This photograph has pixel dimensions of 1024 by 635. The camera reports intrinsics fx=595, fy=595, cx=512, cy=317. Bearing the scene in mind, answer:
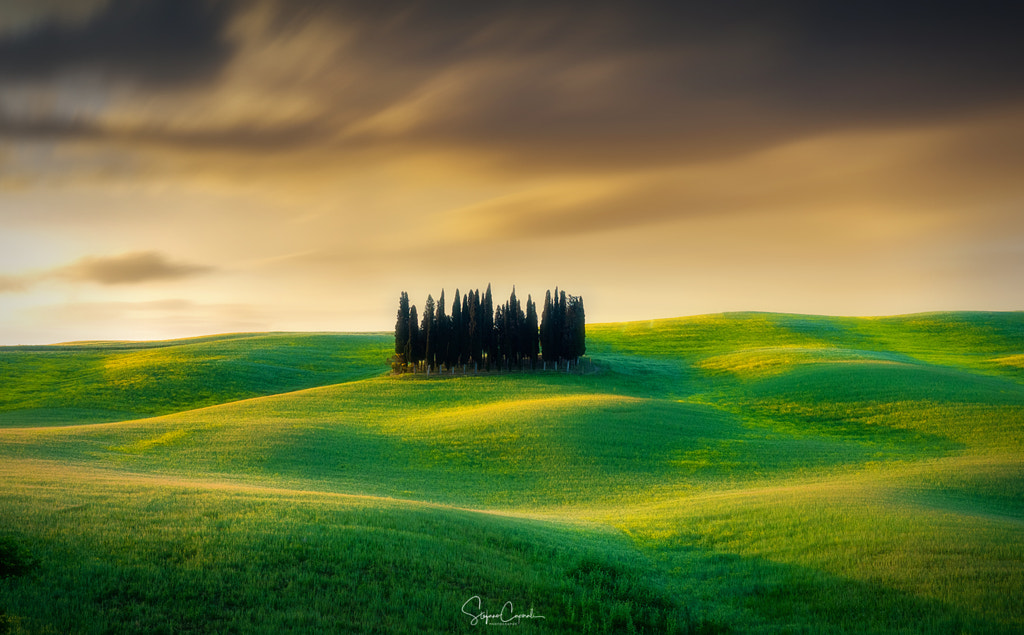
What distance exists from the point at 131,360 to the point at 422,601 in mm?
91215

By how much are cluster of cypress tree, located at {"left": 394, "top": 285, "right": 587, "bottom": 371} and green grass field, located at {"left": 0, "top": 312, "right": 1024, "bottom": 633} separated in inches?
276

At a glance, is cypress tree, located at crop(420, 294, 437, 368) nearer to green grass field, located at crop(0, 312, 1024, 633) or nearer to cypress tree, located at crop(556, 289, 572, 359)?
green grass field, located at crop(0, 312, 1024, 633)

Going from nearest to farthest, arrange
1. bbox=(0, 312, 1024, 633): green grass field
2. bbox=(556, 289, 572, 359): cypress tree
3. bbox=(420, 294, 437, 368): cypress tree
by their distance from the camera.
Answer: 1. bbox=(0, 312, 1024, 633): green grass field
2. bbox=(420, 294, 437, 368): cypress tree
3. bbox=(556, 289, 572, 359): cypress tree

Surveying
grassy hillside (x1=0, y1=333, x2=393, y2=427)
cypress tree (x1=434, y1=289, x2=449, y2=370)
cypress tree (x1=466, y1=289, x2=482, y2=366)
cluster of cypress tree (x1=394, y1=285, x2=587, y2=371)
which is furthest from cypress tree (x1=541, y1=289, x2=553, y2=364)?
grassy hillside (x1=0, y1=333, x2=393, y2=427)

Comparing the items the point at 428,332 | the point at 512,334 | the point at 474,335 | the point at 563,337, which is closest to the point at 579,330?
the point at 563,337

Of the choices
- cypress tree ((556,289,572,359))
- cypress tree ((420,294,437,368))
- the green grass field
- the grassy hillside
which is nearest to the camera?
the green grass field

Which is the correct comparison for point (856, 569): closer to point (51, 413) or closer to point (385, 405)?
point (385, 405)

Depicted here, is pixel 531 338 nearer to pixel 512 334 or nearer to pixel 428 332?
pixel 512 334

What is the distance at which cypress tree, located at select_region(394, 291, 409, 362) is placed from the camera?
254 ft

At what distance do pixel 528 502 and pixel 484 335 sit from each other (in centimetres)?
4909

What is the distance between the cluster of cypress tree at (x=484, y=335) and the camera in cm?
7575

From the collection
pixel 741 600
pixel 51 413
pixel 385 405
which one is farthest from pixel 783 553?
pixel 51 413

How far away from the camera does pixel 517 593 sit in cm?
1278

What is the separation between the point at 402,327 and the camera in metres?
78.3
